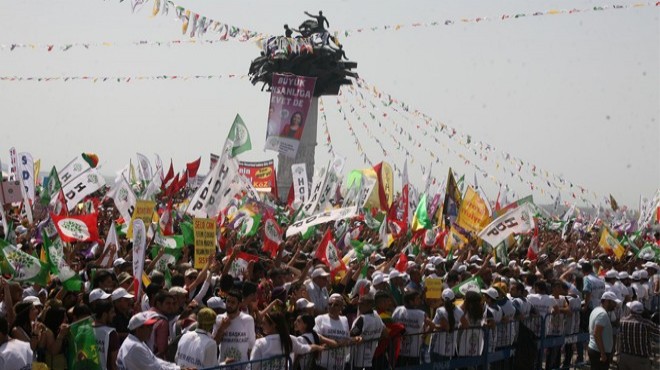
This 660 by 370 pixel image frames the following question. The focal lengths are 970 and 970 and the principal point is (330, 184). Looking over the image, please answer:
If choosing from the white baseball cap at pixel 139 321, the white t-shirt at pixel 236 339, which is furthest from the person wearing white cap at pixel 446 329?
the white baseball cap at pixel 139 321

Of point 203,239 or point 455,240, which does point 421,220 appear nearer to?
point 455,240

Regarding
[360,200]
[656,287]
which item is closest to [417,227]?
[360,200]

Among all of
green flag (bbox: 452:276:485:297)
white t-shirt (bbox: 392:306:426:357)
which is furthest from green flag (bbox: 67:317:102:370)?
green flag (bbox: 452:276:485:297)

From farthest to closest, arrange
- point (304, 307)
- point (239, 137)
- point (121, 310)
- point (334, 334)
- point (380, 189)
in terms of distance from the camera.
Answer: point (380, 189) → point (239, 137) → point (304, 307) → point (334, 334) → point (121, 310)

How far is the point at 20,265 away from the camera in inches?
364

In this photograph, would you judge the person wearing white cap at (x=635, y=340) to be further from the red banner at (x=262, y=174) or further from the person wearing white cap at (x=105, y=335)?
the red banner at (x=262, y=174)

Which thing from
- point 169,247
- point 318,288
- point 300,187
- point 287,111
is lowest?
point 318,288

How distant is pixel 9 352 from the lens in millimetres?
6602

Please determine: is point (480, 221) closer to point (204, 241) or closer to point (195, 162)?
point (204, 241)

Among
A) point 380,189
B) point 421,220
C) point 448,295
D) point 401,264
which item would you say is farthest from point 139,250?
point 380,189

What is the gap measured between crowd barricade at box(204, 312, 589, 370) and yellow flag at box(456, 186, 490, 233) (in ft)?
12.9

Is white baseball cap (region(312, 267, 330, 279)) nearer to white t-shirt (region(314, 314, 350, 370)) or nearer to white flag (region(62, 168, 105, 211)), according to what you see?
white t-shirt (region(314, 314, 350, 370))

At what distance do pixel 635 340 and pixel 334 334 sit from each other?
3810 mm

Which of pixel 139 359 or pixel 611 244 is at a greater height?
pixel 611 244
